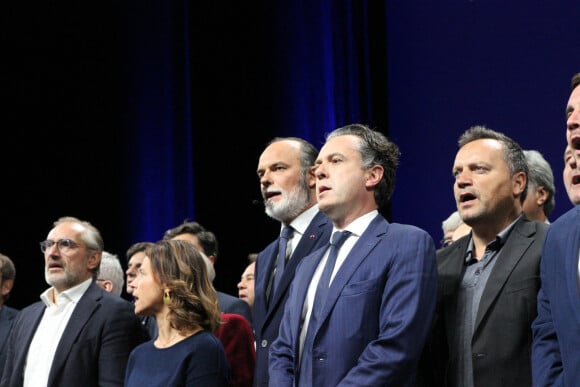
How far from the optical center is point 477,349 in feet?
9.40

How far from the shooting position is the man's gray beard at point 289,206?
385cm

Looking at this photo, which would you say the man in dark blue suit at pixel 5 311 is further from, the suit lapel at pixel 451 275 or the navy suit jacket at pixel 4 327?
the suit lapel at pixel 451 275

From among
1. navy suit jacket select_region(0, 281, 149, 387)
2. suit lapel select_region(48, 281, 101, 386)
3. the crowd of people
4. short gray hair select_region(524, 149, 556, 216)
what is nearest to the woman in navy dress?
the crowd of people

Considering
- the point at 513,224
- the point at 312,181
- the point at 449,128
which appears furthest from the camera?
the point at 449,128

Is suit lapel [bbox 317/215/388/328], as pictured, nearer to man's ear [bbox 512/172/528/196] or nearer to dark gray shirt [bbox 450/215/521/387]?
dark gray shirt [bbox 450/215/521/387]

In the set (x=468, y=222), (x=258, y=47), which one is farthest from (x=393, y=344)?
(x=258, y=47)

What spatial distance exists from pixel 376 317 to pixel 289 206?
1.09m

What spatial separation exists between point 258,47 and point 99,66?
4.33ft

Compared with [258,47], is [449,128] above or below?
below

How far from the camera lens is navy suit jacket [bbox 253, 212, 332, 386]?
3.52 meters

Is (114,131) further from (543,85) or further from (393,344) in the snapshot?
(393,344)

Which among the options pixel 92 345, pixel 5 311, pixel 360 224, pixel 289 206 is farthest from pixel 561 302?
pixel 5 311

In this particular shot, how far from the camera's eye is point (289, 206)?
12.6 feet

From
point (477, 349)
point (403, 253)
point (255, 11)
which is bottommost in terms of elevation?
point (477, 349)
